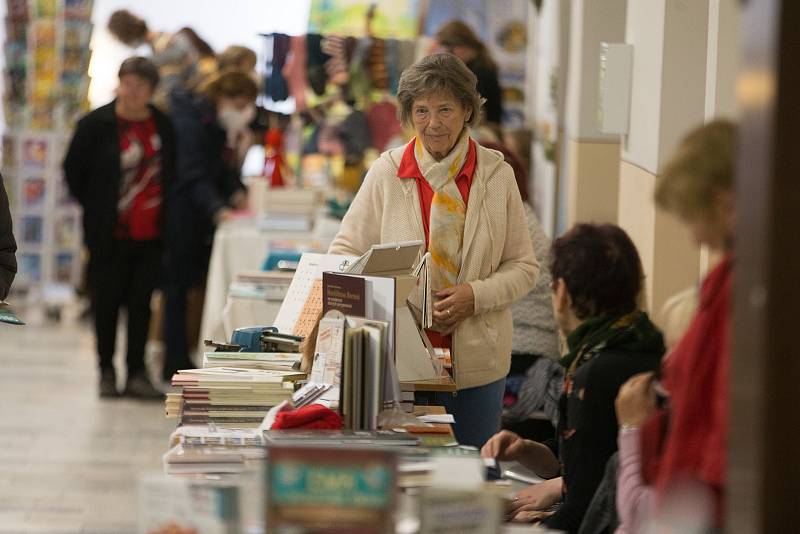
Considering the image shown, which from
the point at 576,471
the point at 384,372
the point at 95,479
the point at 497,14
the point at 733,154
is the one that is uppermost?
the point at 497,14

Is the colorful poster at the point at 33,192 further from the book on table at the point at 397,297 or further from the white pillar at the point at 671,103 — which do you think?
the book on table at the point at 397,297

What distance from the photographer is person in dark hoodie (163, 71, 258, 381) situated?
296 inches

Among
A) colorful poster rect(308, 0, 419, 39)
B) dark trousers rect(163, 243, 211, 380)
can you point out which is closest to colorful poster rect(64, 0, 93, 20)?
colorful poster rect(308, 0, 419, 39)

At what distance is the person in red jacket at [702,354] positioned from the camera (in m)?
1.79

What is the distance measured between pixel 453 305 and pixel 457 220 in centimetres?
25

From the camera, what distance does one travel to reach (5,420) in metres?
6.70

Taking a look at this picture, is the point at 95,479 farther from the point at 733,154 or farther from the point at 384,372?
the point at 733,154

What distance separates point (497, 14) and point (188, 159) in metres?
3.46

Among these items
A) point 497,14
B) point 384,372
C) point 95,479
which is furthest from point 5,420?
point 497,14

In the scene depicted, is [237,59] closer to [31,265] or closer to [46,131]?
[46,131]

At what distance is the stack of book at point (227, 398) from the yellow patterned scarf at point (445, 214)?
0.70 m

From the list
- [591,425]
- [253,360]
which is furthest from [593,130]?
[591,425]

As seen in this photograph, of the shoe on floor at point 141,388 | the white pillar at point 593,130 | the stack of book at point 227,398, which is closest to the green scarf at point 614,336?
the stack of book at point 227,398

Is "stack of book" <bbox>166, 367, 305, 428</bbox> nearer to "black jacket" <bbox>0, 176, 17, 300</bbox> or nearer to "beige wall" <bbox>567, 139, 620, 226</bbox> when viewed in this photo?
"black jacket" <bbox>0, 176, 17, 300</bbox>
